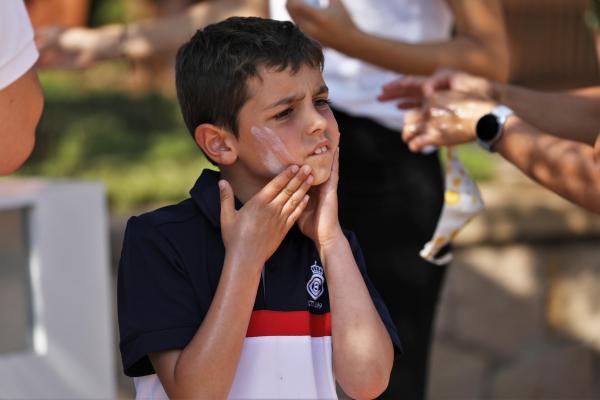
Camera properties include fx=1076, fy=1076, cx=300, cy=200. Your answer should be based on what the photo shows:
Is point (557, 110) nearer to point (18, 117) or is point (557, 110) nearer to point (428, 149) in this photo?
point (428, 149)

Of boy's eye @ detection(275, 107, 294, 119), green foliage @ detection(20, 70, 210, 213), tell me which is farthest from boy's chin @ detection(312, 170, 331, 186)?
green foliage @ detection(20, 70, 210, 213)

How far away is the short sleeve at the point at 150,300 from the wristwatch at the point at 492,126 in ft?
3.14

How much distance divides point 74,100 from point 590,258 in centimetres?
415

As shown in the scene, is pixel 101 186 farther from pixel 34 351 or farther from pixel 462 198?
pixel 462 198

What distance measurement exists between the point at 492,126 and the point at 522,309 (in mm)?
2564

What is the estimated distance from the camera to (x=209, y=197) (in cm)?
208

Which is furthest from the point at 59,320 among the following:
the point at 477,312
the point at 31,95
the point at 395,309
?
Answer: the point at 477,312

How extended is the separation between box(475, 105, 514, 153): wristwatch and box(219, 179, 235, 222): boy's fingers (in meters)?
0.86

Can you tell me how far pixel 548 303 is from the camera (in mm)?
5062

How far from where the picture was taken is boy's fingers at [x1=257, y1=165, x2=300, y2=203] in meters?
2.01

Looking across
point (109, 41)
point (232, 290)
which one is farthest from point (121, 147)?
point (232, 290)

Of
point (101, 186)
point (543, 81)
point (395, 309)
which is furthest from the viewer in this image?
point (543, 81)

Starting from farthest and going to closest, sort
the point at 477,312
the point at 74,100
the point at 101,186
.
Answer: the point at 74,100 → the point at 477,312 → the point at 101,186

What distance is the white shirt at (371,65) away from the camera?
2.88 metres
